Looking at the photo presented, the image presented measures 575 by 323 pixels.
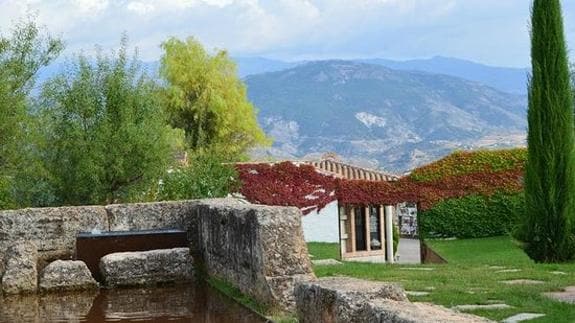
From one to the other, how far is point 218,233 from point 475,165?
20.3 metres

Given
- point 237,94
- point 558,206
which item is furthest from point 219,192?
point 237,94

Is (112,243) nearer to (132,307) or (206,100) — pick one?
(132,307)

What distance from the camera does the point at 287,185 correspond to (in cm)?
3045

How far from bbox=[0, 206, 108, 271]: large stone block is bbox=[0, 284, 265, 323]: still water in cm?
151

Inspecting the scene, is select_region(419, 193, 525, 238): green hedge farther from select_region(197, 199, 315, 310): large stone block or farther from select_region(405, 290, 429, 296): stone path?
select_region(405, 290, 429, 296): stone path

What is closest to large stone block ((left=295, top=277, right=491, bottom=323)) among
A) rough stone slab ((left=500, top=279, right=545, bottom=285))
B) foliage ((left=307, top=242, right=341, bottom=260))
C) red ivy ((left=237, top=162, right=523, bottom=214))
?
rough stone slab ((left=500, top=279, right=545, bottom=285))

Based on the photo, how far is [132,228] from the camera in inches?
575

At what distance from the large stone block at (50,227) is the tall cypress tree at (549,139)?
7.71 metres

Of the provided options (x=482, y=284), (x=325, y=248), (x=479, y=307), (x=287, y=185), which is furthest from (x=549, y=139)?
(x=287, y=185)

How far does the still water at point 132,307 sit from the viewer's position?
1034cm

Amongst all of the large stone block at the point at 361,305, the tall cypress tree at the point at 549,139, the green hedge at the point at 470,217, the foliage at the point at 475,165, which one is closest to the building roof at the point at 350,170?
the foliage at the point at 475,165

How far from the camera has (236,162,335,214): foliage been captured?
28922 millimetres

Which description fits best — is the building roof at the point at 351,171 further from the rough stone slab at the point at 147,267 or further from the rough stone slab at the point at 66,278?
the rough stone slab at the point at 66,278

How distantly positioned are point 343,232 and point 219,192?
13.7 meters
